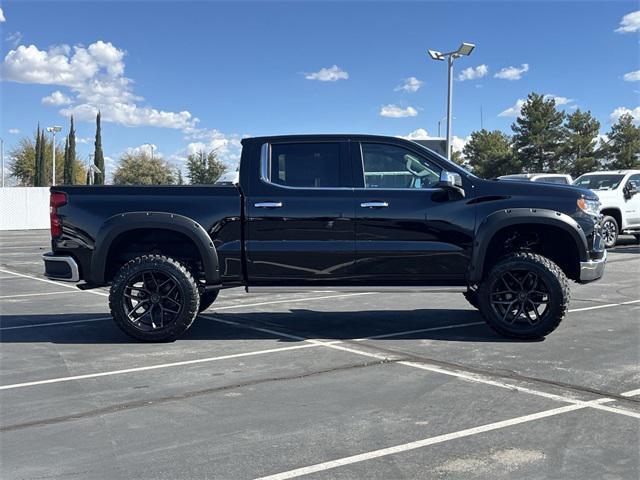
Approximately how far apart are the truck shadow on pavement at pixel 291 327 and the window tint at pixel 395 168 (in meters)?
1.65

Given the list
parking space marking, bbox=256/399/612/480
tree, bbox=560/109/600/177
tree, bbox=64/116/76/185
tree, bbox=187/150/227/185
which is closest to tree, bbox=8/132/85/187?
tree, bbox=64/116/76/185

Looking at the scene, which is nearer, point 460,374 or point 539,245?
point 460,374

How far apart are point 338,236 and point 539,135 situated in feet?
177

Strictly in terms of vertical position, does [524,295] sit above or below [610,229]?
below

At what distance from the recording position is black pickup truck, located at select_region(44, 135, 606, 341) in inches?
265

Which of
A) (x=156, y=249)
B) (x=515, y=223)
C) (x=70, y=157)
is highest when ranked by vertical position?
(x=70, y=157)

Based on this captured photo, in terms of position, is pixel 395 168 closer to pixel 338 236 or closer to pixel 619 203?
pixel 338 236

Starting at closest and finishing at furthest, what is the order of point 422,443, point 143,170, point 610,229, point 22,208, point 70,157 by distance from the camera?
point 422,443, point 610,229, point 22,208, point 143,170, point 70,157

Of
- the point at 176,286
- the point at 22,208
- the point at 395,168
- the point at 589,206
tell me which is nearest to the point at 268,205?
the point at 176,286

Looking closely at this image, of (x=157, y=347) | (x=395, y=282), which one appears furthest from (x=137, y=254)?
(x=395, y=282)

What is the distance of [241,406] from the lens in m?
4.70

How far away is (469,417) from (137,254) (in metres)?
4.23

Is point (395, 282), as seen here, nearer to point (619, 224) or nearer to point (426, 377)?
point (426, 377)

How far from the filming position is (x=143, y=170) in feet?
180
